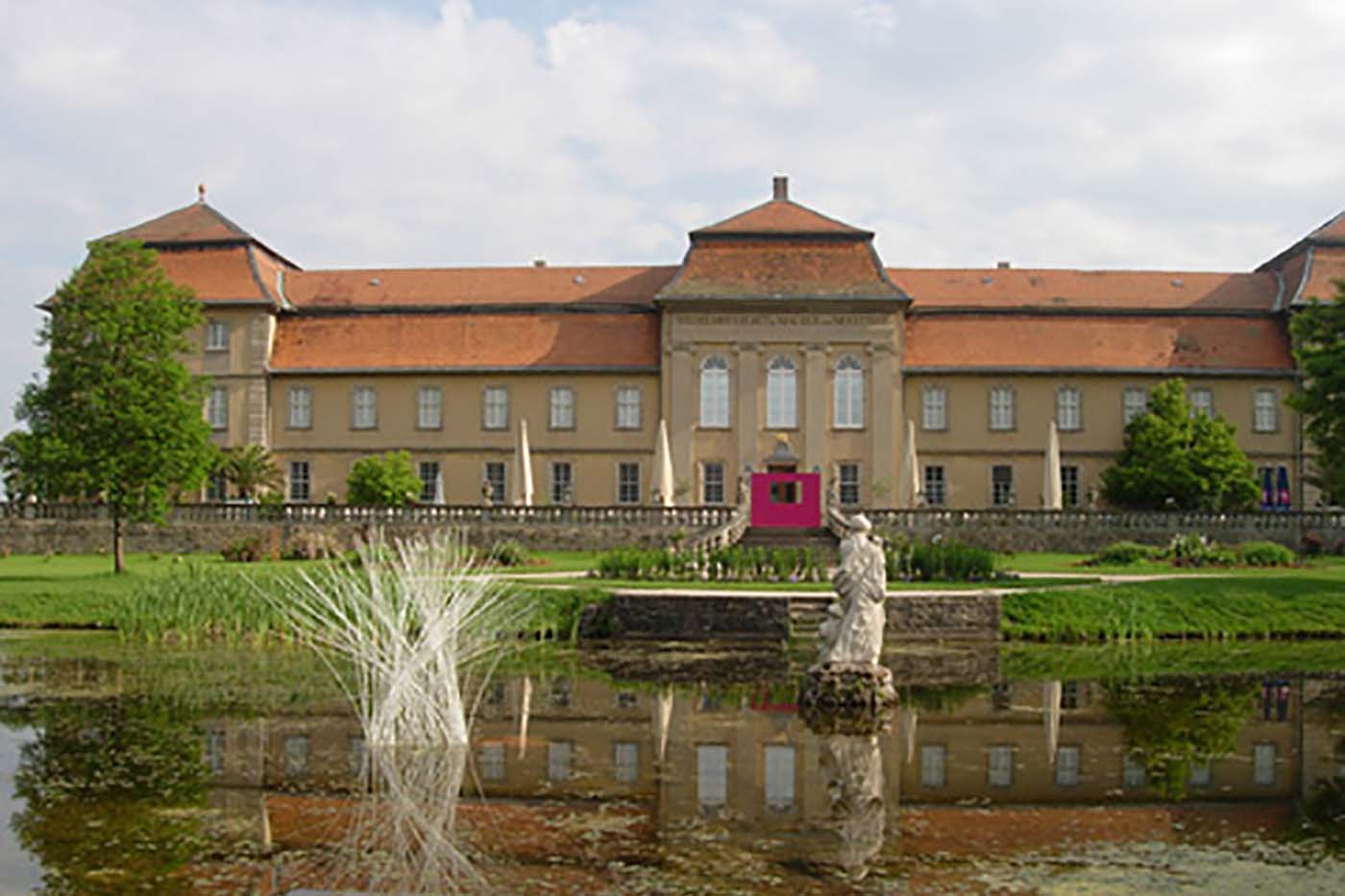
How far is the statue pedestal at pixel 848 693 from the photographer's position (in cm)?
1377

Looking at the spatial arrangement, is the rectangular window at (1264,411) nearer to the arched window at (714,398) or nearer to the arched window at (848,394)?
the arched window at (848,394)

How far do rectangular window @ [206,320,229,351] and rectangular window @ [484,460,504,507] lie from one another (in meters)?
8.73

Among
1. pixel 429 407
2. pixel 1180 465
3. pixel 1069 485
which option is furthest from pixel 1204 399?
pixel 429 407

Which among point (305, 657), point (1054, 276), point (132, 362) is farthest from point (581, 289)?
point (305, 657)

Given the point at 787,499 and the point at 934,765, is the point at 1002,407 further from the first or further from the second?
the point at 934,765

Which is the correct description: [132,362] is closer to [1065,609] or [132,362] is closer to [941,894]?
[1065,609]

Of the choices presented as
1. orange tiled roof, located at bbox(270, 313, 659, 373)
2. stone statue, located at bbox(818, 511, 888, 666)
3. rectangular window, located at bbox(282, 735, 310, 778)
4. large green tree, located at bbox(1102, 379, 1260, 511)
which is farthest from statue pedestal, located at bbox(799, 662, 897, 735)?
orange tiled roof, located at bbox(270, 313, 659, 373)

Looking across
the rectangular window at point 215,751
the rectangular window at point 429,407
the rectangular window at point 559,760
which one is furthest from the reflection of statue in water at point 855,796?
the rectangular window at point 429,407

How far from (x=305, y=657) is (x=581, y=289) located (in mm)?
26782

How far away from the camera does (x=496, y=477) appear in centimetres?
4206

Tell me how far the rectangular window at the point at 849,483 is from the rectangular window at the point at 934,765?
28.5m

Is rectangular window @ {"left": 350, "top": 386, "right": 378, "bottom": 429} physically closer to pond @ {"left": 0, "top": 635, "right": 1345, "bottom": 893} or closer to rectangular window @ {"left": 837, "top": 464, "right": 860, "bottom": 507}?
rectangular window @ {"left": 837, "top": 464, "right": 860, "bottom": 507}

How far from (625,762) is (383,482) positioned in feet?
86.2

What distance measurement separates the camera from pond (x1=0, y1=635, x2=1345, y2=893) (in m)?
8.27
